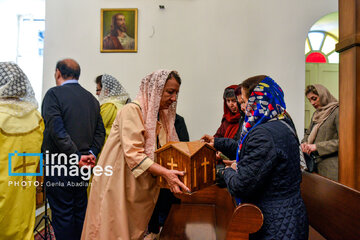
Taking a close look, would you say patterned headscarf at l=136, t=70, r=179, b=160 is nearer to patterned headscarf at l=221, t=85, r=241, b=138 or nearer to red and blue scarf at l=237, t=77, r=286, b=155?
red and blue scarf at l=237, t=77, r=286, b=155

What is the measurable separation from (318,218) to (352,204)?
451 mm

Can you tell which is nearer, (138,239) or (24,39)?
(138,239)

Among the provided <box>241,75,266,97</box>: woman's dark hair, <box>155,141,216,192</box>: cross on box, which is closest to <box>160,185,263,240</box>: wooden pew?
<box>155,141,216,192</box>: cross on box

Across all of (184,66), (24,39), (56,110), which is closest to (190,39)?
(184,66)

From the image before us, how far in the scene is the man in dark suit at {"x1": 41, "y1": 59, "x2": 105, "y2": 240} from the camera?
94.8 inches

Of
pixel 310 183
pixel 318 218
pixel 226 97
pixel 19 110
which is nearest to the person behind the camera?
pixel 318 218

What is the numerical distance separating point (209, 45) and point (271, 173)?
11.4 ft

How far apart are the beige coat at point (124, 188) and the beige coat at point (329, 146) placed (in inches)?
77.8

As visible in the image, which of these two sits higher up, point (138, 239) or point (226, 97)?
point (226, 97)

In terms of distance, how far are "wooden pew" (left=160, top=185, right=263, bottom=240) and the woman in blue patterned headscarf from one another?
119 mm

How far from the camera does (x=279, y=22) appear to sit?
437cm

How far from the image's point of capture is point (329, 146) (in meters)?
2.79

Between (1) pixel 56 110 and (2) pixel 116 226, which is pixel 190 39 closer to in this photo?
(1) pixel 56 110

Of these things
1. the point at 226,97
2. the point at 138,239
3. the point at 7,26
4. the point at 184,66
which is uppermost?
the point at 7,26
